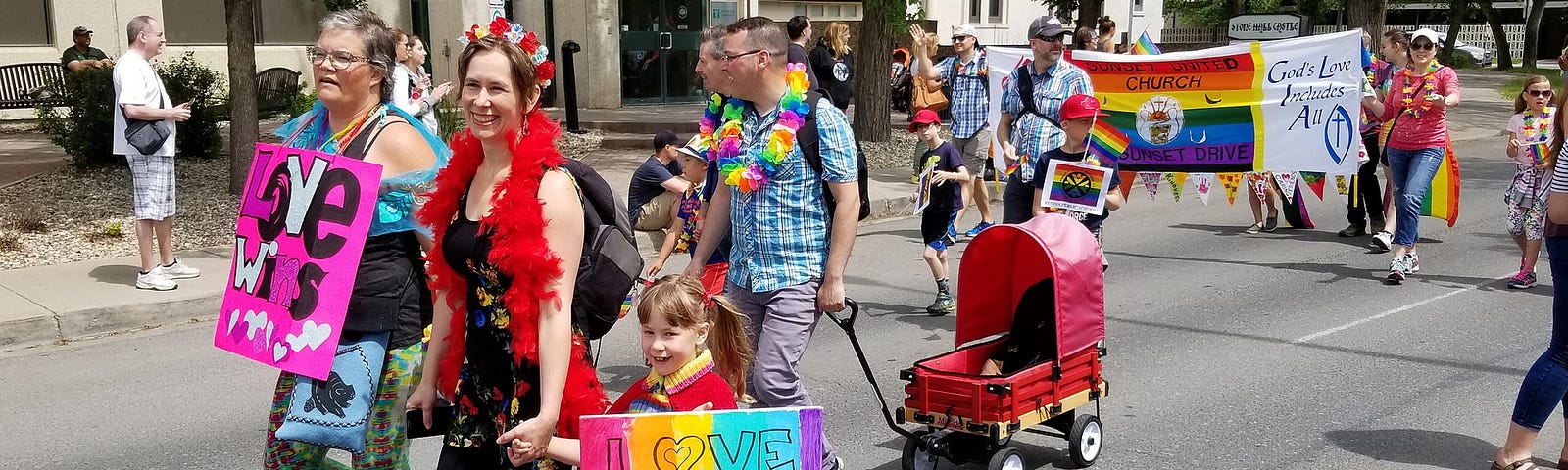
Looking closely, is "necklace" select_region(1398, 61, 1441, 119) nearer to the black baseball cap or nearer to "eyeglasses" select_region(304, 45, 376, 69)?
the black baseball cap

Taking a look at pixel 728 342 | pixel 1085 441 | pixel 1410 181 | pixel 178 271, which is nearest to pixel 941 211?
pixel 1085 441

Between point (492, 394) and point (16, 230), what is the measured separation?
8.65 metres

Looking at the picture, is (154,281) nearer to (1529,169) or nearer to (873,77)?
(1529,169)

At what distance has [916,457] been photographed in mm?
5086

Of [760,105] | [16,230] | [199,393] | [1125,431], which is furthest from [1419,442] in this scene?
[16,230]

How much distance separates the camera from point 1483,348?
726 cm

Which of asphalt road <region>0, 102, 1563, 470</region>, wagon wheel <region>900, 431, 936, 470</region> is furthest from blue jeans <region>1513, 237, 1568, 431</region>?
wagon wheel <region>900, 431, 936, 470</region>

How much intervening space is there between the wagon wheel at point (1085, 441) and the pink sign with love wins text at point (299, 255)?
2.89m

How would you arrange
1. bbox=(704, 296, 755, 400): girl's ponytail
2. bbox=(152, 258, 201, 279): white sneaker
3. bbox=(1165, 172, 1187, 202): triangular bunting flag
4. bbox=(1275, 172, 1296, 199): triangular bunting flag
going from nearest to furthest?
bbox=(704, 296, 755, 400): girl's ponytail, bbox=(152, 258, 201, 279): white sneaker, bbox=(1275, 172, 1296, 199): triangular bunting flag, bbox=(1165, 172, 1187, 202): triangular bunting flag

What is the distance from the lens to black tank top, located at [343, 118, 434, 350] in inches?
138

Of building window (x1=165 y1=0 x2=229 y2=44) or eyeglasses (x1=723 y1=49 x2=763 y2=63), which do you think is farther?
building window (x1=165 y1=0 x2=229 y2=44)

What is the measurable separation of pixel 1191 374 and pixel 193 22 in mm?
18051

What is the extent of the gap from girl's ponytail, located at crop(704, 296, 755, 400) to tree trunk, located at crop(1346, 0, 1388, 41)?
19.1 meters

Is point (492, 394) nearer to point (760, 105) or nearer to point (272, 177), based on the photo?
point (272, 177)
